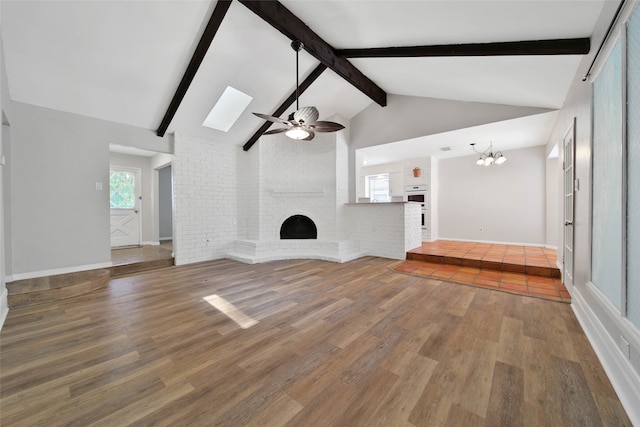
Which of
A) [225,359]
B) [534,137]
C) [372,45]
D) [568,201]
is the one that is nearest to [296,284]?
[225,359]

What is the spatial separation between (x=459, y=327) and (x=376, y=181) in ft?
20.9

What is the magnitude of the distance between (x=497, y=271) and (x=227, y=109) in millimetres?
5808

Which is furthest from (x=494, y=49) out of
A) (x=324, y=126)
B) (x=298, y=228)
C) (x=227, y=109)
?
(x=298, y=228)

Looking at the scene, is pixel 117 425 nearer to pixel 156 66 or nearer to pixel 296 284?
pixel 296 284

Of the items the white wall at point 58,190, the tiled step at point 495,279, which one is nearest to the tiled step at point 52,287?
the white wall at point 58,190

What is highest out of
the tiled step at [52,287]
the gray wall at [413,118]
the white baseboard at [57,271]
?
the gray wall at [413,118]

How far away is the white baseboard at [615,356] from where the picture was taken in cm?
129

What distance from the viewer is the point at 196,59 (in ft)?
11.2

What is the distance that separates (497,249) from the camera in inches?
213

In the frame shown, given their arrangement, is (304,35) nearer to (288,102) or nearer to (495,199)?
(288,102)

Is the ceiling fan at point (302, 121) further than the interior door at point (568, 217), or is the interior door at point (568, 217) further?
the ceiling fan at point (302, 121)

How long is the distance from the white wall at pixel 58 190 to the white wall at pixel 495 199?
765 centimetres

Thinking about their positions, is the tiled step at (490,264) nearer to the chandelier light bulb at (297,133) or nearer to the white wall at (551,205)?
the white wall at (551,205)

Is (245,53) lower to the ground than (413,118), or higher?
higher
